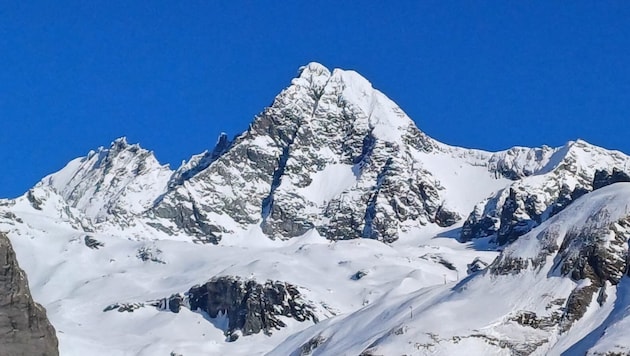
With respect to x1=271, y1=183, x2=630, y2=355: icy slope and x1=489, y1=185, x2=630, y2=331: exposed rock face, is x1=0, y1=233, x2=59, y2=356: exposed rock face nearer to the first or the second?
x1=271, y1=183, x2=630, y2=355: icy slope

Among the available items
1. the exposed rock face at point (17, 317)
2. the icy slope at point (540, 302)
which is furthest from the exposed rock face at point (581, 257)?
the exposed rock face at point (17, 317)

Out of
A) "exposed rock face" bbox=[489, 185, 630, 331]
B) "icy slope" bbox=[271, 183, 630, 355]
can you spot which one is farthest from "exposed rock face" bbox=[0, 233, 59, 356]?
Answer: "exposed rock face" bbox=[489, 185, 630, 331]

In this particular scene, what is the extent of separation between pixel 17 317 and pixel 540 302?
63.5 m

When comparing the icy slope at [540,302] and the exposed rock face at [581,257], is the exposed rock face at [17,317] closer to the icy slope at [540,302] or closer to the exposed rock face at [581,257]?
the icy slope at [540,302]

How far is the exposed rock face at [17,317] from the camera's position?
3932 inches

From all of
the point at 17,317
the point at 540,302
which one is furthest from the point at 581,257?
the point at 17,317

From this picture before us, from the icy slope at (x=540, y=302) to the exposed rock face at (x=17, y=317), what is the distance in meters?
50.3

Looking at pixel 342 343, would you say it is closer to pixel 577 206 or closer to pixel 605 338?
pixel 577 206

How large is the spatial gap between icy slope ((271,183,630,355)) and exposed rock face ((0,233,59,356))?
1981 inches

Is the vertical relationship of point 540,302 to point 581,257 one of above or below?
below

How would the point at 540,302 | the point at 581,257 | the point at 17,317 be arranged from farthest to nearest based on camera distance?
the point at 581,257, the point at 540,302, the point at 17,317

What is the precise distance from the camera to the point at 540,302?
145625 millimetres

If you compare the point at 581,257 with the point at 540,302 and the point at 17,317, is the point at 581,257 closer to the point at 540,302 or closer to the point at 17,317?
the point at 540,302

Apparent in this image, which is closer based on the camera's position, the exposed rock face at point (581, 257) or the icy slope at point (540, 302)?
the icy slope at point (540, 302)
